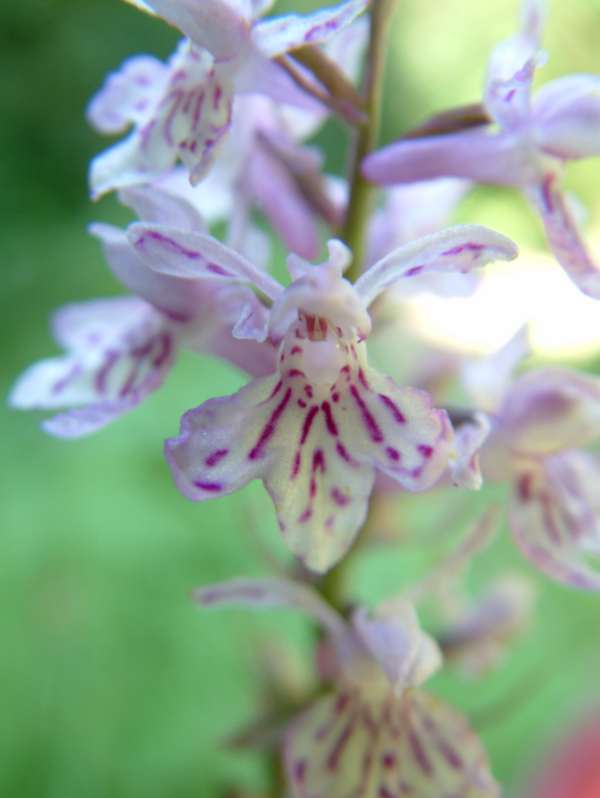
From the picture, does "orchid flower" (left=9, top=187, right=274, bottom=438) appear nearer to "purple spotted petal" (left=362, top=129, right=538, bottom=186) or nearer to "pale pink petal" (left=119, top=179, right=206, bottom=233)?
"pale pink petal" (left=119, top=179, right=206, bottom=233)

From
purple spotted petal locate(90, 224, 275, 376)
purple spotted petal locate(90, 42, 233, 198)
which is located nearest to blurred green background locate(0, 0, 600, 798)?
purple spotted petal locate(90, 224, 275, 376)

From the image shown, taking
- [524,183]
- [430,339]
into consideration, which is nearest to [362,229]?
[524,183]

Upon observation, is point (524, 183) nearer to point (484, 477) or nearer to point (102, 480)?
point (484, 477)

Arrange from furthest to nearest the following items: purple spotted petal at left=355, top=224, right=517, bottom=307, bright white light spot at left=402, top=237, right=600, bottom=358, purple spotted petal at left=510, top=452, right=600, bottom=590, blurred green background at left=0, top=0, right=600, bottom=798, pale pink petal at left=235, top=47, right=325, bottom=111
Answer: bright white light spot at left=402, top=237, right=600, bottom=358 < blurred green background at left=0, top=0, right=600, bottom=798 < purple spotted petal at left=510, top=452, right=600, bottom=590 < pale pink petal at left=235, top=47, right=325, bottom=111 < purple spotted petal at left=355, top=224, right=517, bottom=307

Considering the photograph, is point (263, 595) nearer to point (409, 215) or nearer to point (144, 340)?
point (144, 340)

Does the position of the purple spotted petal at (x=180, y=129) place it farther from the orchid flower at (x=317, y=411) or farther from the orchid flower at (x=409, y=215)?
the orchid flower at (x=409, y=215)
